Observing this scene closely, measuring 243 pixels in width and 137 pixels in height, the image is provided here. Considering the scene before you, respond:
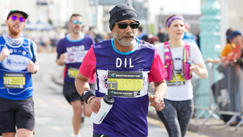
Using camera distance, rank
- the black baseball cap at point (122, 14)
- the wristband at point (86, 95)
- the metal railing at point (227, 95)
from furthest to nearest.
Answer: the metal railing at point (227, 95)
the wristband at point (86, 95)
the black baseball cap at point (122, 14)

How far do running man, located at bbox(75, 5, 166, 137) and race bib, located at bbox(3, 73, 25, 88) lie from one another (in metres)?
1.81

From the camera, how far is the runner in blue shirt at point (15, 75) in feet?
→ 19.8

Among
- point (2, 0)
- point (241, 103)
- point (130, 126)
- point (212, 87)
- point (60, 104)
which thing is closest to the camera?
point (130, 126)

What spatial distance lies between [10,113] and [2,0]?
2995 inches

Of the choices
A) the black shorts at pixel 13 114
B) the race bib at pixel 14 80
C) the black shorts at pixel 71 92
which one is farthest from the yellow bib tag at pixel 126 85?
the black shorts at pixel 71 92

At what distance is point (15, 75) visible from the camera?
6.13 m

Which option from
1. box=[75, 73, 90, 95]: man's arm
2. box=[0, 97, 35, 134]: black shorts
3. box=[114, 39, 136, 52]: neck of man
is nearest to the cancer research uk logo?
box=[0, 97, 35, 134]: black shorts

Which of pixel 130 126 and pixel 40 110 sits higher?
pixel 130 126

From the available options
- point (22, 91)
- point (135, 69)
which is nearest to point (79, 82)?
point (135, 69)

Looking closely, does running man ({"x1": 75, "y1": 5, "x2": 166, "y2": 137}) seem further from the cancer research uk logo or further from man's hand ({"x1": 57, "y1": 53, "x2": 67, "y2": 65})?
man's hand ({"x1": 57, "y1": 53, "x2": 67, "y2": 65})

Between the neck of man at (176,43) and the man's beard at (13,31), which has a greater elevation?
the man's beard at (13,31)

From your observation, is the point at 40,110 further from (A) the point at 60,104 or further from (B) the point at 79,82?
(B) the point at 79,82

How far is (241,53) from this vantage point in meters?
9.93

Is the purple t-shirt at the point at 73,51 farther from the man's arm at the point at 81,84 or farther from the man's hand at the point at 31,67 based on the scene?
the man's arm at the point at 81,84
